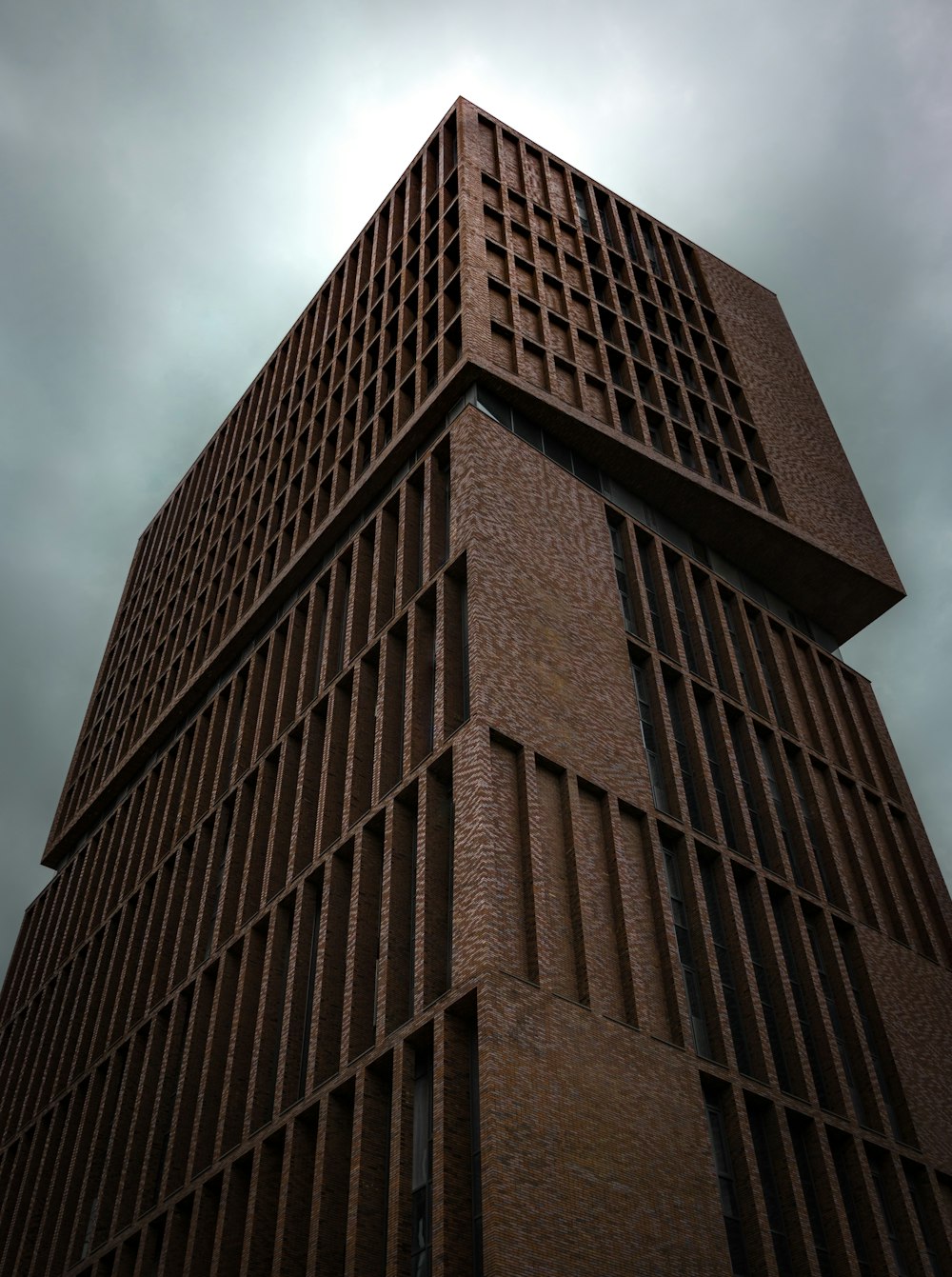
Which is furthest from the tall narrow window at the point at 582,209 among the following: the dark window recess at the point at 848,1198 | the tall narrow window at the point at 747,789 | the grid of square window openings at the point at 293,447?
the dark window recess at the point at 848,1198

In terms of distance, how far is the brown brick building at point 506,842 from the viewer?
2106cm

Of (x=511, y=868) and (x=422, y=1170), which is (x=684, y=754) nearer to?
(x=511, y=868)

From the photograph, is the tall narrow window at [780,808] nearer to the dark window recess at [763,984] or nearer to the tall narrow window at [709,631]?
the tall narrow window at [709,631]

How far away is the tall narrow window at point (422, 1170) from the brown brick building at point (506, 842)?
8 cm

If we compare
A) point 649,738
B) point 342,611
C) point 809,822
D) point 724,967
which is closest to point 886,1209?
point 724,967

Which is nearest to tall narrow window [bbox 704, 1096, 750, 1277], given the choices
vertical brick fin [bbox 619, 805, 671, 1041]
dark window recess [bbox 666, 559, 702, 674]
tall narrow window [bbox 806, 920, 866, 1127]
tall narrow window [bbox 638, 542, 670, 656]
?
vertical brick fin [bbox 619, 805, 671, 1041]

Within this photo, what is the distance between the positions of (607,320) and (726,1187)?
29.6 m

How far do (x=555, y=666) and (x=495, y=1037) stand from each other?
9745 mm

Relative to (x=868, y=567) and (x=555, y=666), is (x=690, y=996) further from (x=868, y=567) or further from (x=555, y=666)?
(x=868, y=567)

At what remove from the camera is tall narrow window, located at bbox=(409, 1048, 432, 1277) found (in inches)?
762

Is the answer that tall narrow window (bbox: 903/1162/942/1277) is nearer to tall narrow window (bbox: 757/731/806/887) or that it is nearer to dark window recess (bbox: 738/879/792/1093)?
dark window recess (bbox: 738/879/792/1093)

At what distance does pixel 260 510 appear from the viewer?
47.8 meters

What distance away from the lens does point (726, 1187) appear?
22031mm

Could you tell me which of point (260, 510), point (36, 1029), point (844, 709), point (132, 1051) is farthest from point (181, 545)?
point (844, 709)
